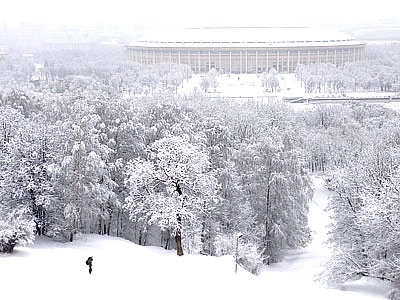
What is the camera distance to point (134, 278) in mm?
24094

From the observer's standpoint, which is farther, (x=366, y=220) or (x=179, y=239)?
(x=179, y=239)

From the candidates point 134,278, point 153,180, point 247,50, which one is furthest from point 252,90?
point 134,278

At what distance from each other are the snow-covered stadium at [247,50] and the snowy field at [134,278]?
121761mm

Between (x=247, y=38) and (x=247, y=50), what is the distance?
998 centimetres

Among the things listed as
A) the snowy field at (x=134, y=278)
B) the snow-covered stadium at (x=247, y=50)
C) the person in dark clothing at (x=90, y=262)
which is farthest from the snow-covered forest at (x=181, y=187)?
the snow-covered stadium at (x=247, y=50)

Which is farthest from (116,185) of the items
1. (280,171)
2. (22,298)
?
(22,298)

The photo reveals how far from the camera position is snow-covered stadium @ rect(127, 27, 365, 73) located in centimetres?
15575

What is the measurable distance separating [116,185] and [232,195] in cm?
669

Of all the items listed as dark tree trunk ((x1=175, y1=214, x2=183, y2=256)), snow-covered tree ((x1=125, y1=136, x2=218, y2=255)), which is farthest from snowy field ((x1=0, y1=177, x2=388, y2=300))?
snow-covered tree ((x1=125, y1=136, x2=218, y2=255))

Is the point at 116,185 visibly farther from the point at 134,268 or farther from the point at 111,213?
the point at 134,268

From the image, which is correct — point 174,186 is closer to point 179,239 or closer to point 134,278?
point 179,239

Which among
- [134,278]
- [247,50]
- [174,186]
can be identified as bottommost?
[247,50]

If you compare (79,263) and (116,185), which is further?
(116,185)

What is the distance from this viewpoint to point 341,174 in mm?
30953
